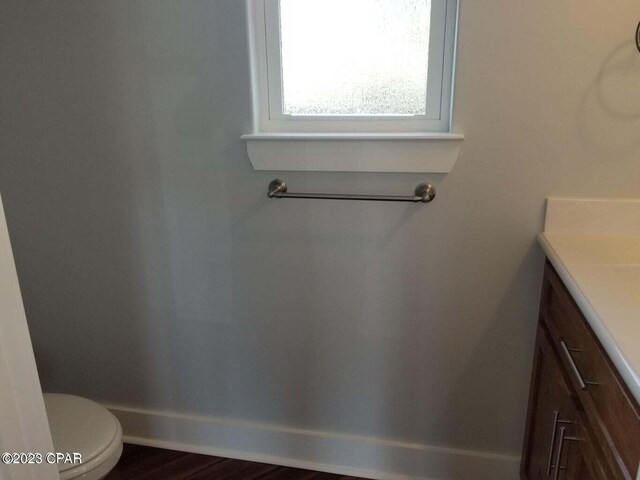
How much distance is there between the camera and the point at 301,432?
1714 millimetres

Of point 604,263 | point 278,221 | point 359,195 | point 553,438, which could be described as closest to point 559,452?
point 553,438

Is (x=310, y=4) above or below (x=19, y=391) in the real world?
above

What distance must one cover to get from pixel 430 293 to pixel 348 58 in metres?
0.69

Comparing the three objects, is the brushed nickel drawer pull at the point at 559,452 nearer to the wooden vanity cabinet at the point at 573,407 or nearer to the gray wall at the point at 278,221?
the wooden vanity cabinet at the point at 573,407

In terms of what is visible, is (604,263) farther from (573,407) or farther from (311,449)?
(311,449)

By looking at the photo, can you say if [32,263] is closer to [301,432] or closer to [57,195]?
[57,195]

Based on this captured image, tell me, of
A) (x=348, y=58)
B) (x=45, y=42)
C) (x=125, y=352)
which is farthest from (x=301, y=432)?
(x=45, y=42)

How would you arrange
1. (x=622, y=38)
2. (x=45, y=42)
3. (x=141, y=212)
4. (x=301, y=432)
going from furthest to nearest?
1. (x=301, y=432)
2. (x=141, y=212)
3. (x=45, y=42)
4. (x=622, y=38)

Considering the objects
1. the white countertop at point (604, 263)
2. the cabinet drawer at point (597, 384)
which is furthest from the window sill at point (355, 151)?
the cabinet drawer at point (597, 384)

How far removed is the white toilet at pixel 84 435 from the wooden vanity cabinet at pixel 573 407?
107 cm

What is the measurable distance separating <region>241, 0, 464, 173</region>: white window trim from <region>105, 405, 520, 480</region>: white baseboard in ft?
2.94

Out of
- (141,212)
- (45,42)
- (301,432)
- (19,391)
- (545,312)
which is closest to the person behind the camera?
(19,391)

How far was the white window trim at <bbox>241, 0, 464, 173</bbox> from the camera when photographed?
1318 mm

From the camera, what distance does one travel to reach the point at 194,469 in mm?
1738
